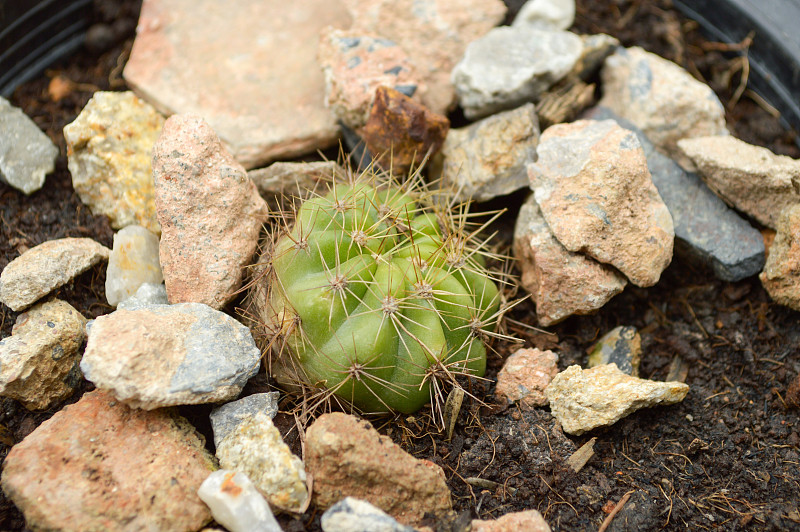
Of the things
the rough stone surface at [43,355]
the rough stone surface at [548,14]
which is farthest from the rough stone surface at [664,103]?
the rough stone surface at [43,355]

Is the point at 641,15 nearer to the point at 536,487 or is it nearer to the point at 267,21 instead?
the point at 267,21

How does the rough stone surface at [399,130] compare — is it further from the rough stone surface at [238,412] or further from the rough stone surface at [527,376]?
the rough stone surface at [238,412]

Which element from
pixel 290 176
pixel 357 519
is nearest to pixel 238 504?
pixel 357 519

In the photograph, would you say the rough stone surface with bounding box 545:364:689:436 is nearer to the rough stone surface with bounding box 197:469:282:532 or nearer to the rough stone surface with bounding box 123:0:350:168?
the rough stone surface with bounding box 197:469:282:532

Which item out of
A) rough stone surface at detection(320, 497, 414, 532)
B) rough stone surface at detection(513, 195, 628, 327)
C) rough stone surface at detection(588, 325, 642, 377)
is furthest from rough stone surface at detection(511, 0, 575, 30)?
rough stone surface at detection(320, 497, 414, 532)

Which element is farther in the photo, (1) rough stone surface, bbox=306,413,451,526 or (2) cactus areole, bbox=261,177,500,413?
(2) cactus areole, bbox=261,177,500,413

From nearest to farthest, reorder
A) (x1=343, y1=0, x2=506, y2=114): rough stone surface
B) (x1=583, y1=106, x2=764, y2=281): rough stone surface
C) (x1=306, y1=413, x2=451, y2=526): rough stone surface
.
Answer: (x1=306, y1=413, x2=451, y2=526): rough stone surface
(x1=583, y1=106, x2=764, y2=281): rough stone surface
(x1=343, y1=0, x2=506, y2=114): rough stone surface

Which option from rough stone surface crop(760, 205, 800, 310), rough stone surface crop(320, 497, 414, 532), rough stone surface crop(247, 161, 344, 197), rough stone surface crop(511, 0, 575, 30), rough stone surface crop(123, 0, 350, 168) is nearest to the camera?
rough stone surface crop(320, 497, 414, 532)
